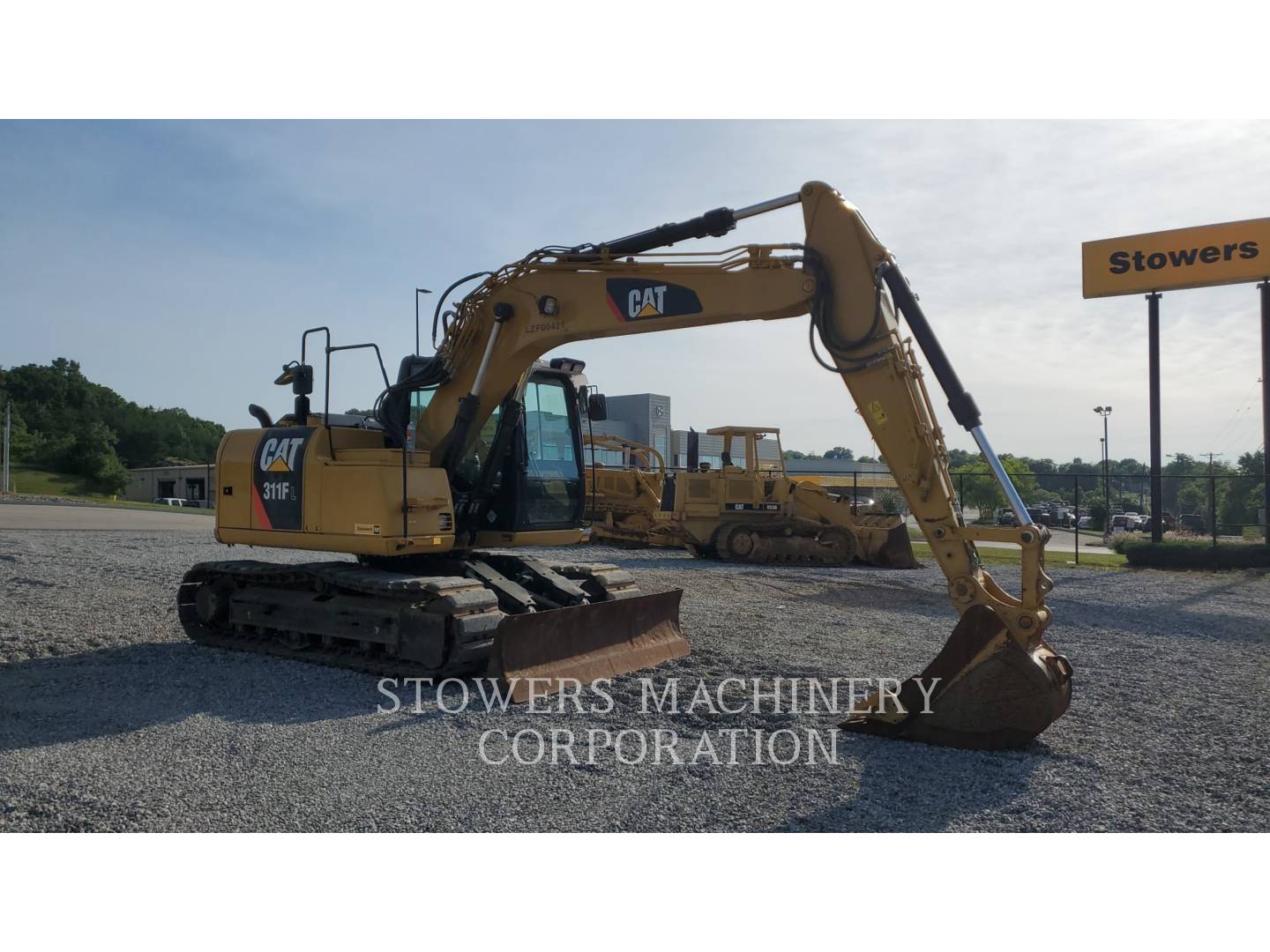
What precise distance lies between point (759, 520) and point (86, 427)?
225 ft

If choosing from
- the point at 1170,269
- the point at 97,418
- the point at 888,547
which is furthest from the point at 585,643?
the point at 97,418

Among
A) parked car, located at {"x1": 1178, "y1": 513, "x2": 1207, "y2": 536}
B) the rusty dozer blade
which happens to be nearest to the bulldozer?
the rusty dozer blade

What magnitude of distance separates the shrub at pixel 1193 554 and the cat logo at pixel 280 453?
17708mm

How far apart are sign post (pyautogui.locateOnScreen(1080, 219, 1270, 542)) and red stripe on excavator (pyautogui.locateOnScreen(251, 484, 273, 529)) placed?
18.6 metres

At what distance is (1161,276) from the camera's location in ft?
67.2

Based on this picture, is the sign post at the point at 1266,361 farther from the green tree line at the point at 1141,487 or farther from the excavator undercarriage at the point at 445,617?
the excavator undercarriage at the point at 445,617

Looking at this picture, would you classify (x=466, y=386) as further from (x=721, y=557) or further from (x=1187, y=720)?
(x=721, y=557)

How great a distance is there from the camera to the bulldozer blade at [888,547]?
18875mm

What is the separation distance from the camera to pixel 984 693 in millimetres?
5691

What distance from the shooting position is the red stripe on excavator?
348 inches

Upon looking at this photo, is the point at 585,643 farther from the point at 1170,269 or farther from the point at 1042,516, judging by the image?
the point at 1042,516
